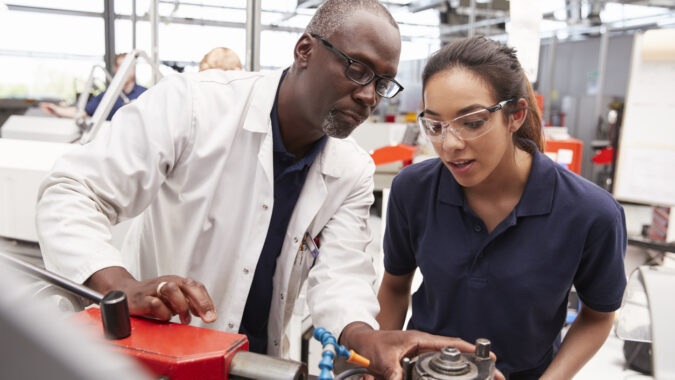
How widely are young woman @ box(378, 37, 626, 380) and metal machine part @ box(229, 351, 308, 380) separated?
664mm

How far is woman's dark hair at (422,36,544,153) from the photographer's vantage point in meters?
1.10

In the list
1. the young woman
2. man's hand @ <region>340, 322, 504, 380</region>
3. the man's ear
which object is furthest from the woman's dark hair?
man's hand @ <region>340, 322, 504, 380</region>

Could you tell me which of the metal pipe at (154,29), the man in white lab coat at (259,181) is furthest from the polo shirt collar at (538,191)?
the metal pipe at (154,29)

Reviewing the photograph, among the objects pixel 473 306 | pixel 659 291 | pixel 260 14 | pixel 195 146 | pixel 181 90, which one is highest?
pixel 260 14

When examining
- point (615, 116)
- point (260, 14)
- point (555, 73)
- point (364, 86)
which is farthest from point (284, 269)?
point (555, 73)

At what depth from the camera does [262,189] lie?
120 centimetres

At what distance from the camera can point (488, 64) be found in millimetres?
1103

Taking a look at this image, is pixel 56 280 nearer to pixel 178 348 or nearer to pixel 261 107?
pixel 178 348

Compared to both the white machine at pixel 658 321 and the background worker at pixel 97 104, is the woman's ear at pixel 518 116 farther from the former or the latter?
the background worker at pixel 97 104

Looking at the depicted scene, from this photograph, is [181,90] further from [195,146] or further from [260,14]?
[260,14]

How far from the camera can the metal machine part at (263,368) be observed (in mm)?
577

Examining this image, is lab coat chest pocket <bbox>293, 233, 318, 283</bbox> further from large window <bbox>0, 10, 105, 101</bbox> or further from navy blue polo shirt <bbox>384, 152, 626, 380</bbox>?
large window <bbox>0, 10, 105, 101</bbox>

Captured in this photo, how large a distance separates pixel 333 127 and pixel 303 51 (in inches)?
8.4

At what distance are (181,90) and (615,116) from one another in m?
4.84
